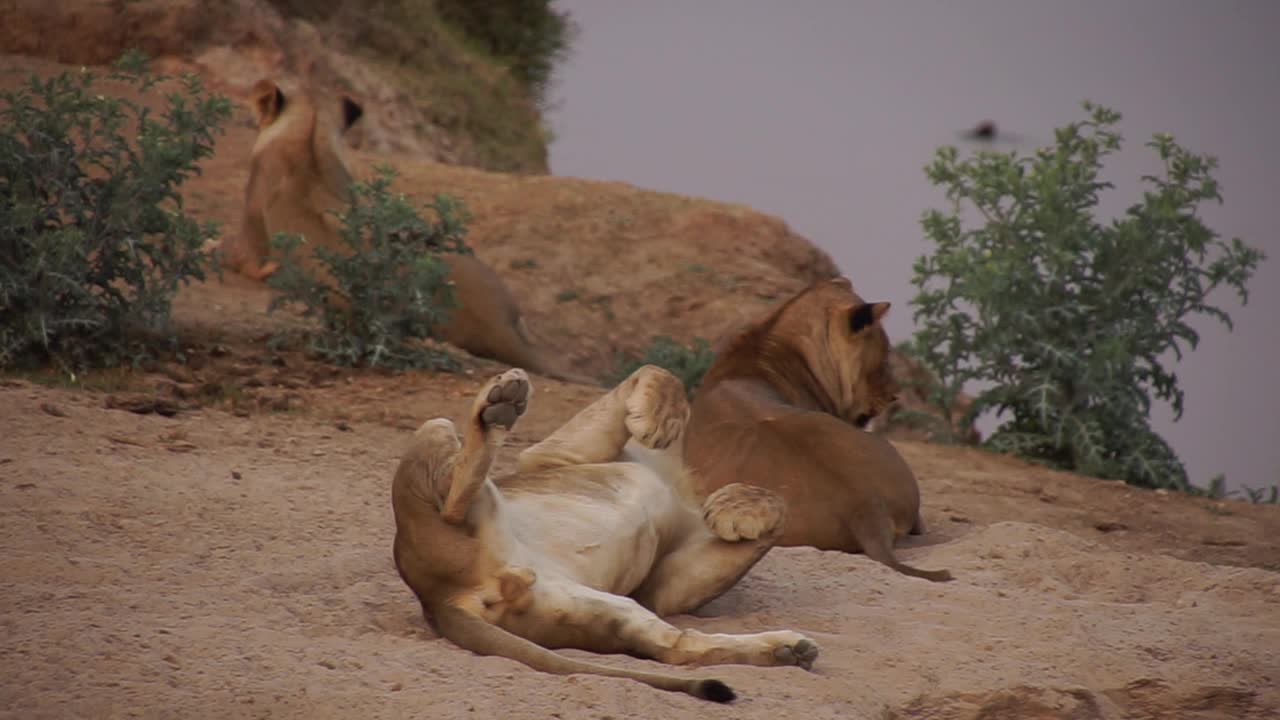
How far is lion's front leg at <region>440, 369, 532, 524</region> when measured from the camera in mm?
3867

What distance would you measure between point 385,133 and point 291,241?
9.24m

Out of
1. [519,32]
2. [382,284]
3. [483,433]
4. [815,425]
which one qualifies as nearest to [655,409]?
[483,433]

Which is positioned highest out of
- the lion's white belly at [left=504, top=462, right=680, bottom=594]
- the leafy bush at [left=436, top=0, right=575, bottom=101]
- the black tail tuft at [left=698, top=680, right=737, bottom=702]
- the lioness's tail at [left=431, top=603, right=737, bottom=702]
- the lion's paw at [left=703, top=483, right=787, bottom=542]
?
the leafy bush at [left=436, top=0, right=575, bottom=101]

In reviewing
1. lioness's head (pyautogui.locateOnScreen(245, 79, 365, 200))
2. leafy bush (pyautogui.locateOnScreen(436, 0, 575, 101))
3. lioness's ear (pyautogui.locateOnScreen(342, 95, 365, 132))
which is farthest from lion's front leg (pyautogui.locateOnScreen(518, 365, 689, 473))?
leafy bush (pyautogui.locateOnScreen(436, 0, 575, 101))

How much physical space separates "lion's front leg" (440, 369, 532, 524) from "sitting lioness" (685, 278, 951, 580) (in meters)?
1.91

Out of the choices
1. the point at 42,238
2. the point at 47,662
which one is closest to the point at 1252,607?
the point at 47,662

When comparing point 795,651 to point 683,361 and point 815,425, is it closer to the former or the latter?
point 815,425

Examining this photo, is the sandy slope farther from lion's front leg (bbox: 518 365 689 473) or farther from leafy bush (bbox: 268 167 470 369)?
leafy bush (bbox: 268 167 470 369)

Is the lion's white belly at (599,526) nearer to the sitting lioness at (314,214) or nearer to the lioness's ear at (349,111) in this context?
the sitting lioness at (314,214)

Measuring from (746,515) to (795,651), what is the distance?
0.62 metres

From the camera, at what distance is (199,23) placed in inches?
645

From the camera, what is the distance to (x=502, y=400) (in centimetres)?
387

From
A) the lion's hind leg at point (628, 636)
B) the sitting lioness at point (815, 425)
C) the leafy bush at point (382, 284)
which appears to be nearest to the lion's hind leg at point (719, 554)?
the lion's hind leg at point (628, 636)

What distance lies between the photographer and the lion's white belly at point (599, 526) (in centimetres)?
417
